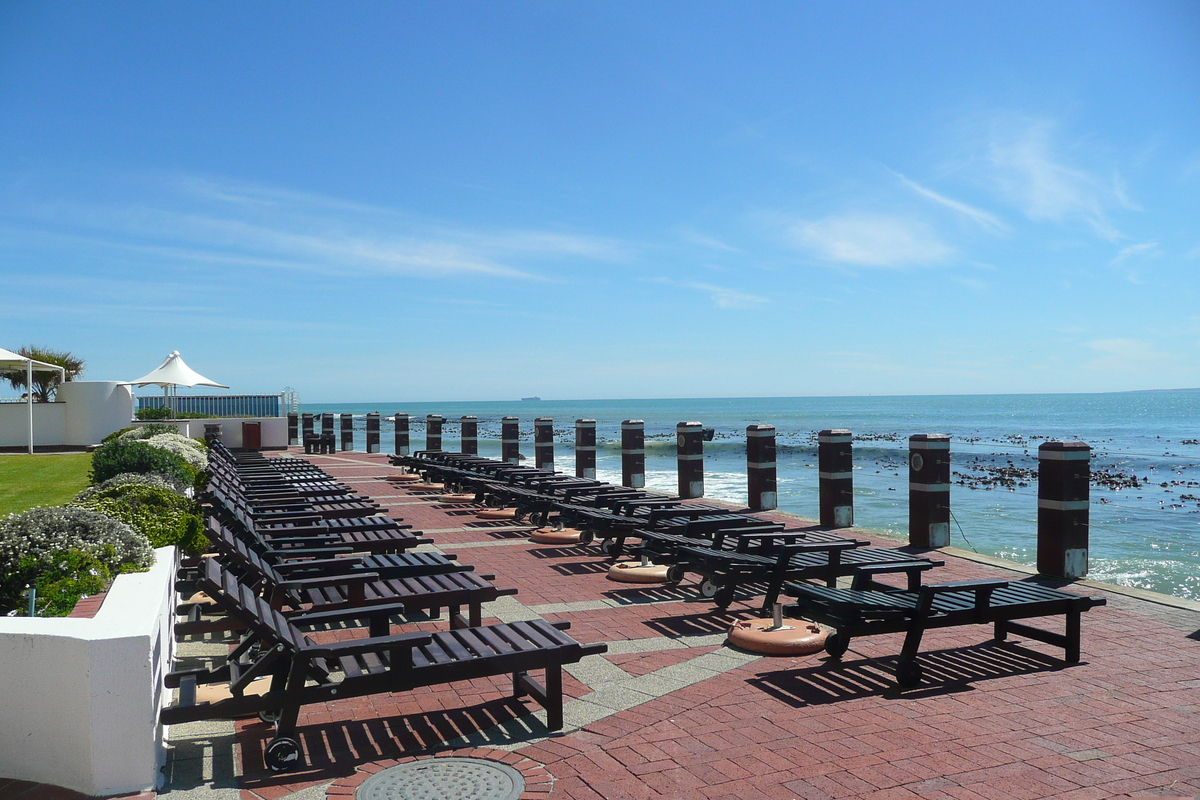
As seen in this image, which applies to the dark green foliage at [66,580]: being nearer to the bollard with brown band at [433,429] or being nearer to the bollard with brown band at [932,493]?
the bollard with brown band at [932,493]

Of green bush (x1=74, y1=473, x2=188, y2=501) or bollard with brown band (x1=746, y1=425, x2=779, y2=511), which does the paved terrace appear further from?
bollard with brown band (x1=746, y1=425, x2=779, y2=511)

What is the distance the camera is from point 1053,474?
7.23 m

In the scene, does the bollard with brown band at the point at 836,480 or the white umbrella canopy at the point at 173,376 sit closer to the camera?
the bollard with brown band at the point at 836,480

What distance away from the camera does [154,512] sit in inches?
264

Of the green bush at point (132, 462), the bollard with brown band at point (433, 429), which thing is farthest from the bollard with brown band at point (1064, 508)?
the bollard with brown band at point (433, 429)

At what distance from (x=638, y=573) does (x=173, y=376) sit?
19044 mm

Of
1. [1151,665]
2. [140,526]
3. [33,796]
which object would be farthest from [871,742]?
[140,526]

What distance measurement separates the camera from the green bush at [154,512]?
20.5 ft

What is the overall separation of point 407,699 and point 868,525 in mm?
9910

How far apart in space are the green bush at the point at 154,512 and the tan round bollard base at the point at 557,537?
3472 millimetres

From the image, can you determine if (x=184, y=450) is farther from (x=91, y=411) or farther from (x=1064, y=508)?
(x=1064, y=508)

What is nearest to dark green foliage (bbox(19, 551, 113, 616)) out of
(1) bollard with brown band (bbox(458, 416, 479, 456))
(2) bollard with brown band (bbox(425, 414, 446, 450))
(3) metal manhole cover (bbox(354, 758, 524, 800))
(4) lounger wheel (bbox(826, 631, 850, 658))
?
(3) metal manhole cover (bbox(354, 758, 524, 800))

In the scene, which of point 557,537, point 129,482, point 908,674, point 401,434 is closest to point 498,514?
point 557,537

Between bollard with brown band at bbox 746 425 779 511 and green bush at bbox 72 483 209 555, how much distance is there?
275 inches
